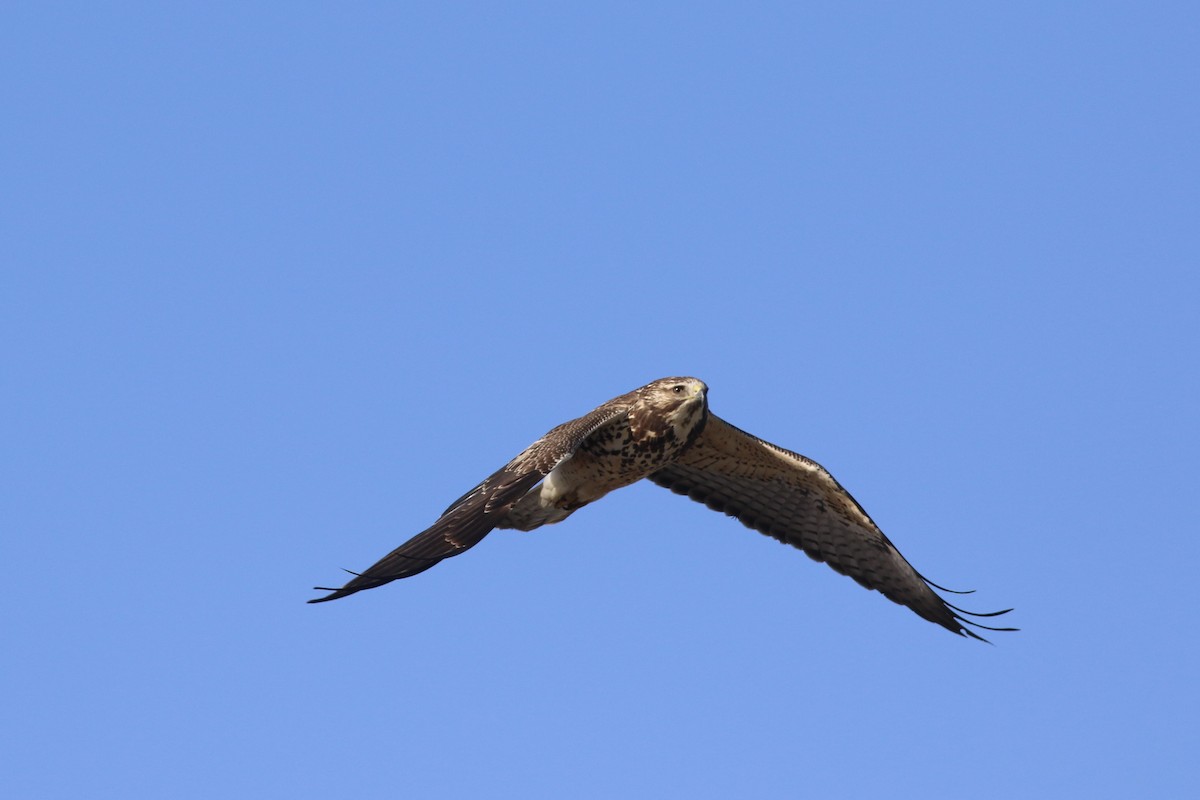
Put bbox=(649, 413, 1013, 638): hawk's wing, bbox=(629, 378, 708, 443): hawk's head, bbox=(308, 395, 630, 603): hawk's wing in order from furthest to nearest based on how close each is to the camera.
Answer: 1. bbox=(649, 413, 1013, 638): hawk's wing
2. bbox=(629, 378, 708, 443): hawk's head
3. bbox=(308, 395, 630, 603): hawk's wing

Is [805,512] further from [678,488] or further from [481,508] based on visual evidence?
[481,508]

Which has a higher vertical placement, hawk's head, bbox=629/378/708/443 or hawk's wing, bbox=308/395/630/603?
hawk's head, bbox=629/378/708/443

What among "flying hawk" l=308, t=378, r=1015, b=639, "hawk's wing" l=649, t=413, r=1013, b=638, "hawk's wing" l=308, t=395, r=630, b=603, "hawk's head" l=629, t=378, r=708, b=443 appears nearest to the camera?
"hawk's wing" l=308, t=395, r=630, b=603

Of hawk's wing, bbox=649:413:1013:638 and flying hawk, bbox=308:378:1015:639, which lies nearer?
flying hawk, bbox=308:378:1015:639

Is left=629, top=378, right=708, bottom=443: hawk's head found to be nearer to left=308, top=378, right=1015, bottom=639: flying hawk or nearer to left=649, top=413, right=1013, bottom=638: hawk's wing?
left=308, top=378, right=1015, bottom=639: flying hawk

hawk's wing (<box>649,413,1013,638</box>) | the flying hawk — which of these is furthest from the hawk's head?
hawk's wing (<box>649,413,1013,638</box>)

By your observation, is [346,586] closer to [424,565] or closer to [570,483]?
[424,565]

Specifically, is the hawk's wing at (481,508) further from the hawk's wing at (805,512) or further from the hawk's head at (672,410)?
the hawk's wing at (805,512)

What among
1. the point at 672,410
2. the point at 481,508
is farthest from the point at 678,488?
the point at 481,508
